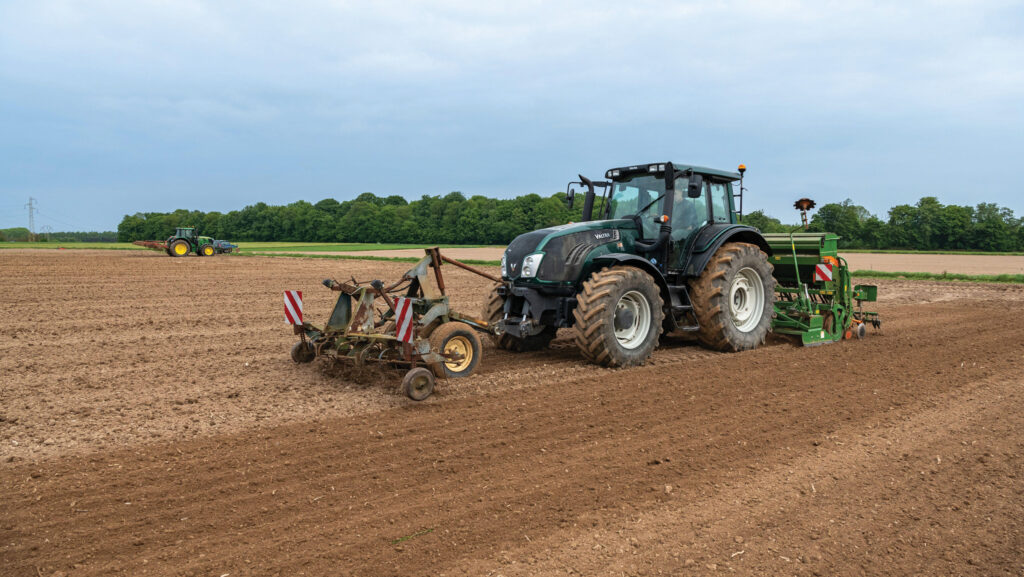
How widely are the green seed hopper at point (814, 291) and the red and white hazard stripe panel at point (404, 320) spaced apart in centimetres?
559

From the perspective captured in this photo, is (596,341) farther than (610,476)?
Yes

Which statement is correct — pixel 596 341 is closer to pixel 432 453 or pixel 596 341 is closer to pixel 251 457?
pixel 432 453

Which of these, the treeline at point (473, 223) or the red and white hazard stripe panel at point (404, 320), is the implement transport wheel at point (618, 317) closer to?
the red and white hazard stripe panel at point (404, 320)

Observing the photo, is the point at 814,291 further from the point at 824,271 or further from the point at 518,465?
the point at 518,465

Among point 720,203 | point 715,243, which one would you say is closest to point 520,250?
point 715,243

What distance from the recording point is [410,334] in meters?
6.13

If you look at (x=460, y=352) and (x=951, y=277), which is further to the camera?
(x=951, y=277)

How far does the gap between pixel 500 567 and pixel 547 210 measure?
52.6m

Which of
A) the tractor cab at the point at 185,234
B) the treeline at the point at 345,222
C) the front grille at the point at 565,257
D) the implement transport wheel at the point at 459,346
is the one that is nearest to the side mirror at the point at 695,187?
the front grille at the point at 565,257

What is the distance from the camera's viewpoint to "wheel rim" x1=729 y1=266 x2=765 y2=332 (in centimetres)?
909

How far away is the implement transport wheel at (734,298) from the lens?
8.41 metres

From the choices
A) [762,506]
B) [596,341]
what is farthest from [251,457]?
[596,341]

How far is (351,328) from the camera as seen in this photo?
6773 millimetres

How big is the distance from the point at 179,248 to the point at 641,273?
32.5m
